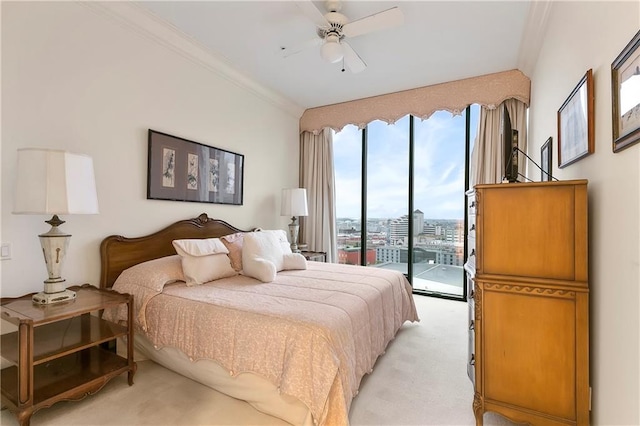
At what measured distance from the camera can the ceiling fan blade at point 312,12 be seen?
2.13 meters

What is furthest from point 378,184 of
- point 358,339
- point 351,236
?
point 358,339

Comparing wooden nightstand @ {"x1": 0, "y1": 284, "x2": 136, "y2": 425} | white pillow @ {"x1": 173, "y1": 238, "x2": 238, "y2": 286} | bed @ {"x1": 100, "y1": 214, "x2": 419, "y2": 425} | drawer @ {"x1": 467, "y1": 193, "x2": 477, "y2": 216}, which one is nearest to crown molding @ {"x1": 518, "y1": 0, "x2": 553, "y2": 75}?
drawer @ {"x1": 467, "y1": 193, "x2": 477, "y2": 216}

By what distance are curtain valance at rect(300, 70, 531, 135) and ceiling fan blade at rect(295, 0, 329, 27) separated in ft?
6.81

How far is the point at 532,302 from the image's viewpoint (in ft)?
5.03

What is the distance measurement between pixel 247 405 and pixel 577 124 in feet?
8.29

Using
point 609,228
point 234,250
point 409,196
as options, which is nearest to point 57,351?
point 234,250

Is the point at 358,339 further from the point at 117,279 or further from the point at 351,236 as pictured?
the point at 351,236

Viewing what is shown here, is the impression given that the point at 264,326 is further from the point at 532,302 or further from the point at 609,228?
the point at 609,228

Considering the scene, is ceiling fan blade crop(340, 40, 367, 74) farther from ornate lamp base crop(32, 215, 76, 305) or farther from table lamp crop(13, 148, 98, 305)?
ornate lamp base crop(32, 215, 76, 305)

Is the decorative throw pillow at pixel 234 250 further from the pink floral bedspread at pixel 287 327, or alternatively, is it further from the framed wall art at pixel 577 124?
the framed wall art at pixel 577 124

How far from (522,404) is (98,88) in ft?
11.5

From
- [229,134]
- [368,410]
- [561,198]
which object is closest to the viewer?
[561,198]

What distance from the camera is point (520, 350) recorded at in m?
1.56

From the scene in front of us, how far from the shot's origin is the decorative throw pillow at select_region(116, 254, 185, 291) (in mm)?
2305
